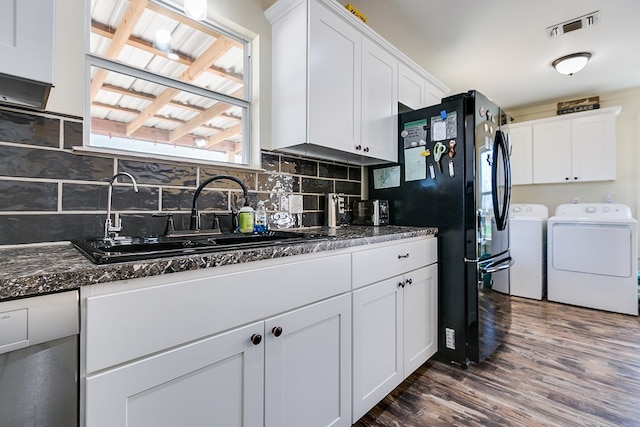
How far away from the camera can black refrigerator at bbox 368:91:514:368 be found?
1933 millimetres

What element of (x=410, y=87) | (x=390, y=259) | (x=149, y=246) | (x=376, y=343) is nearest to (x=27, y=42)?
(x=149, y=246)

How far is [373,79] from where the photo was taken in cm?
205

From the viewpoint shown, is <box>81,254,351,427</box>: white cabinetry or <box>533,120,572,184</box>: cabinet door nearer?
<box>81,254,351,427</box>: white cabinetry

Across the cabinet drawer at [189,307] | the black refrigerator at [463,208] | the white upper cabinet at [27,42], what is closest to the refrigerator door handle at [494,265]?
the black refrigerator at [463,208]

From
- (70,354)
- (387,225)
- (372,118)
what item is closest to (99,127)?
(70,354)

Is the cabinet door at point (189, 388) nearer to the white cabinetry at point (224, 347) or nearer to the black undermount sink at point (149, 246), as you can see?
the white cabinetry at point (224, 347)

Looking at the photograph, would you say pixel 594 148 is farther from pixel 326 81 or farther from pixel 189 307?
pixel 189 307

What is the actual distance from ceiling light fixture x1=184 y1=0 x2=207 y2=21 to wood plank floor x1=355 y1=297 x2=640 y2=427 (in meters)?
2.11

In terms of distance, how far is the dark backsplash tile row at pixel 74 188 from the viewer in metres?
1.07

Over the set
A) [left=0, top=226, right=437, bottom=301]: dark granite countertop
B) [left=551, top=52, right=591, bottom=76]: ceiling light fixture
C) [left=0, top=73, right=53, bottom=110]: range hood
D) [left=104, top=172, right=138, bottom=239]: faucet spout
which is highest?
[left=551, top=52, right=591, bottom=76]: ceiling light fixture

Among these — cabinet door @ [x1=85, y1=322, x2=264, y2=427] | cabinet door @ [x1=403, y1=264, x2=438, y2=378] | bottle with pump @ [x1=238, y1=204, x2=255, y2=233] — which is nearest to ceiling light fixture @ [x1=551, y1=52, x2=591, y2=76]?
cabinet door @ [x1=403, y1=264, x2=438, y2=378]

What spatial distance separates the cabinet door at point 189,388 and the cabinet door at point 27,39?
0.82 meters

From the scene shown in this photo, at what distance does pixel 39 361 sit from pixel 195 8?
149cm

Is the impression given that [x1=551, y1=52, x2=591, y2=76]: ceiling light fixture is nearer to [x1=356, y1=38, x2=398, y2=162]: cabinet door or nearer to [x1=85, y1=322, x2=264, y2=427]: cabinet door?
[x1=356, y1=38, x2=398, y2=162]: cabinet door
